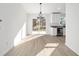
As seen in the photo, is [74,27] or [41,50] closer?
[74,27]

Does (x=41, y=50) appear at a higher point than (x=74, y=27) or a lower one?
lower

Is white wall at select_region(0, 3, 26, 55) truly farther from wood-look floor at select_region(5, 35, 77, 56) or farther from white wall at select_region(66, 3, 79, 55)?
white wall at select_region(66, 3, 79, 55)

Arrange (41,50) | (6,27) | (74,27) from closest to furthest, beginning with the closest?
(6,27) < (74,27) < (41,50)

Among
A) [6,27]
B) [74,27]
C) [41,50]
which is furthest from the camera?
[41,50]

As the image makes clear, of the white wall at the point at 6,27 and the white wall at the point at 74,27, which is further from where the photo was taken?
the white wall at the point at 74,27

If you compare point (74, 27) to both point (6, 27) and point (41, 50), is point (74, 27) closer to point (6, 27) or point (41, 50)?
point (41, 50)

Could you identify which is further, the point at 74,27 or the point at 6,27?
the point at 74,27

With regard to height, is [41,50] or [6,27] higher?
[6,27]

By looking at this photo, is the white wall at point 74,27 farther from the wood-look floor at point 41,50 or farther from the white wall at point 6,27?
the white wall at point 6,27

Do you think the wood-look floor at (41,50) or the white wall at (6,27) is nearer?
the white wall at (6,27)

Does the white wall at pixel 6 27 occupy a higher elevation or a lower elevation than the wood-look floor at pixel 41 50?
higher

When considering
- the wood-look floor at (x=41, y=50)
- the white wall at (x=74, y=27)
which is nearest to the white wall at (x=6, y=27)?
the wood-look floor at (x=41, y=50)

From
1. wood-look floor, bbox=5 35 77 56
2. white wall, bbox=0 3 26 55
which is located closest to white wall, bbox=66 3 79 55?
wood-look floor, bbox=5 35 77 56

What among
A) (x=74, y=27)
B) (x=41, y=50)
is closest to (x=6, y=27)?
(x=41, y=50)
